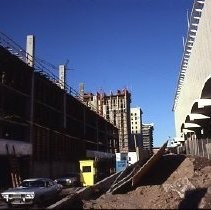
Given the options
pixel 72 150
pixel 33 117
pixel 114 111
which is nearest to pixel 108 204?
pixel 33 117

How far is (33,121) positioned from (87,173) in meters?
10.6

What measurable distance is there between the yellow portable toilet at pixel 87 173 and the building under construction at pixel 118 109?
8238 cm

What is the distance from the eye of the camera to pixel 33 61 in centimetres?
4716

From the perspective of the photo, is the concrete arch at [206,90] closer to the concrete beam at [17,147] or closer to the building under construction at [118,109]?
the concrete beam at [17,147]

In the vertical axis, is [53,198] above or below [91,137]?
below

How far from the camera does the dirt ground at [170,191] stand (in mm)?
18689

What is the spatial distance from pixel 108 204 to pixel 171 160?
1331cm

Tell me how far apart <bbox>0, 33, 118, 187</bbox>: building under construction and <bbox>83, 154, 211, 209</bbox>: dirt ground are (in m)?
14.7

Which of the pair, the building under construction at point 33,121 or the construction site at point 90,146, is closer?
the construction site at point 90,146

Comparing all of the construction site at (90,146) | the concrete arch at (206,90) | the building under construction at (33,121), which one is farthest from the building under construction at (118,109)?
the concrete arch at (206,90)

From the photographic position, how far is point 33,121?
43250 mm

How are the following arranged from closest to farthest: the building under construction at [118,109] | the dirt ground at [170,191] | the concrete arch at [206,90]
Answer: the dirt ground at [170,191] → the concrete arch at [206,90] → the building under construction at [118,109]

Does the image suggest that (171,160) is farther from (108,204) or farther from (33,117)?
(33,117)

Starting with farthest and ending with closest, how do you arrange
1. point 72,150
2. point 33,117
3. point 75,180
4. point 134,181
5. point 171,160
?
point 72,150, point 33,117, point 75,180, point 171,160, point 134,181
